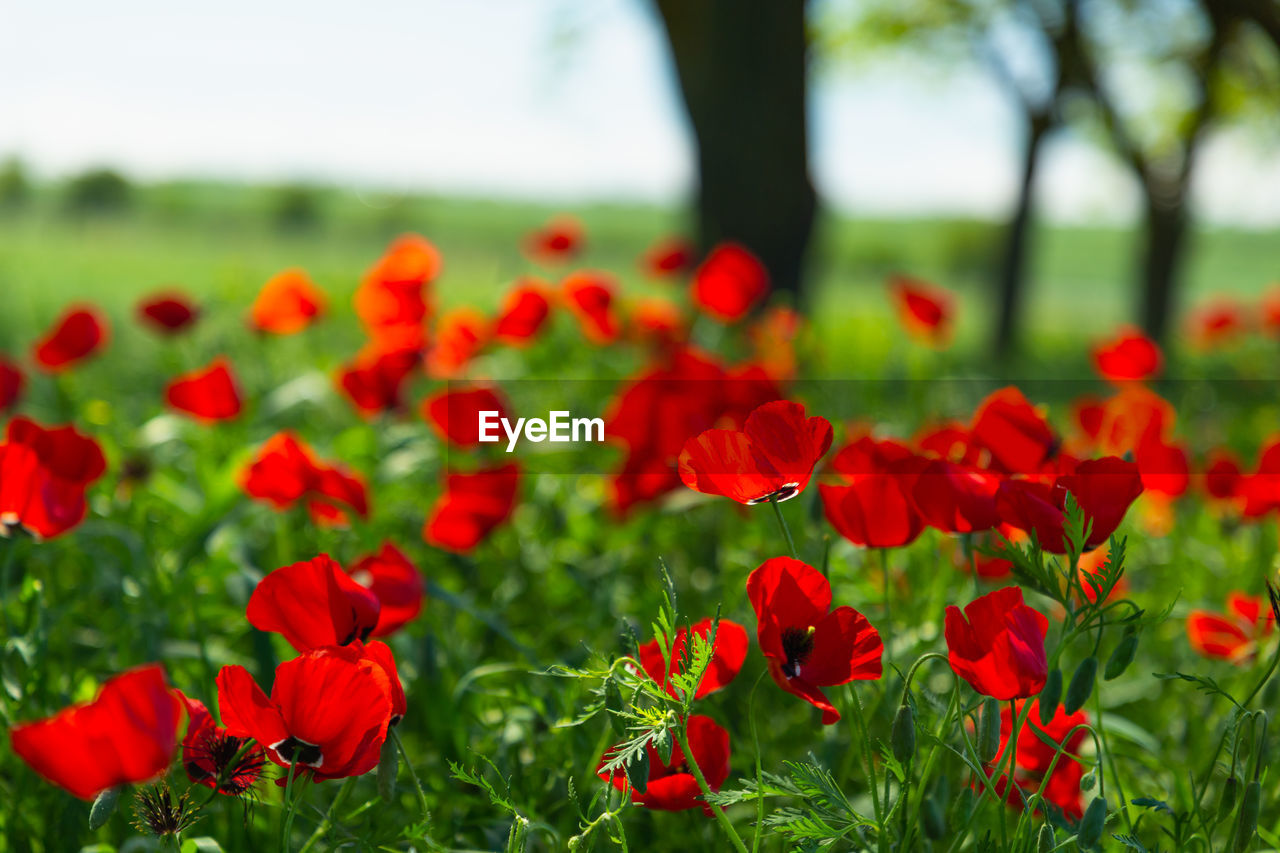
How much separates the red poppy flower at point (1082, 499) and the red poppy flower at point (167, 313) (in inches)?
78.1

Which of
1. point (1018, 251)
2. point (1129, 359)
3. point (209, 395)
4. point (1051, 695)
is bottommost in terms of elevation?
point (1018, 251)

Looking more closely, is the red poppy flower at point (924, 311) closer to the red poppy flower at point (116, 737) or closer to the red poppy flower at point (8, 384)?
the red poppy flower at point (8, 384)

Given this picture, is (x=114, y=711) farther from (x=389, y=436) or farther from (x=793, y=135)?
(x=793, y=135)

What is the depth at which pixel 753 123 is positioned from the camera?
4004mm

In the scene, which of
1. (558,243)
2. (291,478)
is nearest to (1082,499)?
(291,478)

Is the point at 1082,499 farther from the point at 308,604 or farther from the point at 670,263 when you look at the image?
the point at 670,263

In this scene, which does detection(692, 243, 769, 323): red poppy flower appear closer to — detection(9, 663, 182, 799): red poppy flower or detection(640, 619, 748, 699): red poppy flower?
detection(640, 619, 748, 699): red poppy flower

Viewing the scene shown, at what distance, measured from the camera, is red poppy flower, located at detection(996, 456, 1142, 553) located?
850 millimetres

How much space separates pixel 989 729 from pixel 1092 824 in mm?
101

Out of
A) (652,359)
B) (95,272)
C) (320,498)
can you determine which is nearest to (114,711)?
(320,498)

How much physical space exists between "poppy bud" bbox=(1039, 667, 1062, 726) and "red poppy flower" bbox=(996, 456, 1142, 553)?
0.38 ft

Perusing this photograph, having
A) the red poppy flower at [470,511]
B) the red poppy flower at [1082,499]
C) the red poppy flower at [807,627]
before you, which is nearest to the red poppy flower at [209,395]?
the red poppy flower at [470,511]

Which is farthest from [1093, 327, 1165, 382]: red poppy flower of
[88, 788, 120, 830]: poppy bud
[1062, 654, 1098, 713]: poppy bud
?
[88, 788, 120, 830]: poppy bud

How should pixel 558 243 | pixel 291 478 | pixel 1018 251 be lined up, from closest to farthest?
pixel 291 478, pixel 558 243, pixel 1018 251
